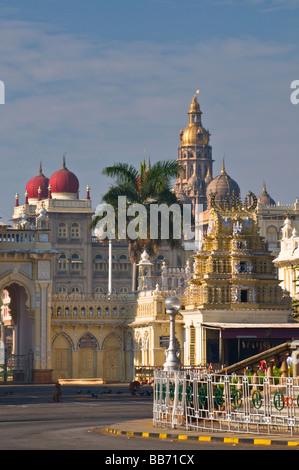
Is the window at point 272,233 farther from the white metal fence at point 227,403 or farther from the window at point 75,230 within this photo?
the white metal fence at point 227,403

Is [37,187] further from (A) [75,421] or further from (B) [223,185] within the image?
(A) [75,421]

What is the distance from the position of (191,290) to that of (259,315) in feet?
12.9

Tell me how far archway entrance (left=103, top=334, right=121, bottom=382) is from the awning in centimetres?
1214

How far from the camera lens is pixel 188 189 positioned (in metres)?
189

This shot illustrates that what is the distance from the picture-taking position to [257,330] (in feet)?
209

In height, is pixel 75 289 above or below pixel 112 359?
above

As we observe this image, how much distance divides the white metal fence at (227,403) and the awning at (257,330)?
101ft

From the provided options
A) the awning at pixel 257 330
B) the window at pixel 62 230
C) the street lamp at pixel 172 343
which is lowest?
the street lamp at pixel 172 343

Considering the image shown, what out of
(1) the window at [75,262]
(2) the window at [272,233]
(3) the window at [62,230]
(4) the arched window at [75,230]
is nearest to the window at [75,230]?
(4) the arched window at [75,230]

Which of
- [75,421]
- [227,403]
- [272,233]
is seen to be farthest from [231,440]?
[272,233]

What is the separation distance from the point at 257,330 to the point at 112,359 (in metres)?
14.4

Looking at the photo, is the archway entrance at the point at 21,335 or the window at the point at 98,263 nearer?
the archway entrance at the point at 21,335

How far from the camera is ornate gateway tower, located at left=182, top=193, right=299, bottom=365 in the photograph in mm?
64812

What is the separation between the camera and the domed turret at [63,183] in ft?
467
